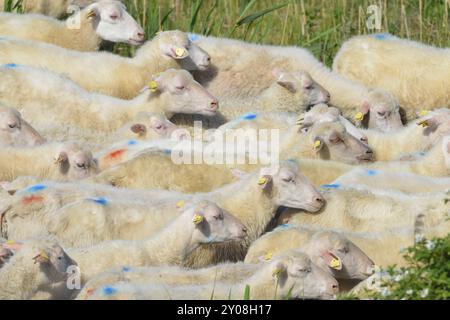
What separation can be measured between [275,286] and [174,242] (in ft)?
2.81

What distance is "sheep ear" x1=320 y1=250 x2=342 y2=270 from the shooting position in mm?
7727

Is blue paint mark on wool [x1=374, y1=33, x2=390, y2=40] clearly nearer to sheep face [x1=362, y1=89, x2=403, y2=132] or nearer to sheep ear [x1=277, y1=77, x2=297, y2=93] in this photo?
sheep face [x1=362, y1=89, x2=403, y2=132]

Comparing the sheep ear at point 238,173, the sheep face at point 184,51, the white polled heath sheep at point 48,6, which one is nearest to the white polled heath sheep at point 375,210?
the sheep ear at point 238,173

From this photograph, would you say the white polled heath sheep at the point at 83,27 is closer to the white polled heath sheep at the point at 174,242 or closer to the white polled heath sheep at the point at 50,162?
the white polled heath sheep at the point at 50,162

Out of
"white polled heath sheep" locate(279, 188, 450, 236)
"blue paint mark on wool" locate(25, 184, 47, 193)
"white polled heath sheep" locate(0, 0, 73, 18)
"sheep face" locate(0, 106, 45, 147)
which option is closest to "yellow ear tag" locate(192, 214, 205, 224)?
"white polled heath sheep" locate(279, 188, 450, 236)

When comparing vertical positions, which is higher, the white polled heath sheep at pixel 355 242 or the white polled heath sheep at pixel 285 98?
the white polled heath sheep at pixel 285 98

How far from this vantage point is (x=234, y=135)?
9922 millimetres

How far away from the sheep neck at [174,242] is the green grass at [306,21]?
4.26m

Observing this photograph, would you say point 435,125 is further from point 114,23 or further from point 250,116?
point 114,23

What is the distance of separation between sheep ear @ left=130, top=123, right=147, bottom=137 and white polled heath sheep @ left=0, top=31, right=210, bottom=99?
3.14 ft

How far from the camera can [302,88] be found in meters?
10.8

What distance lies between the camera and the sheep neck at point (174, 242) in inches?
317

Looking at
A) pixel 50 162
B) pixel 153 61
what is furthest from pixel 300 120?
pixel 50 162

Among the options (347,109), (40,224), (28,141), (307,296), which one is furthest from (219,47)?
(307,296)
